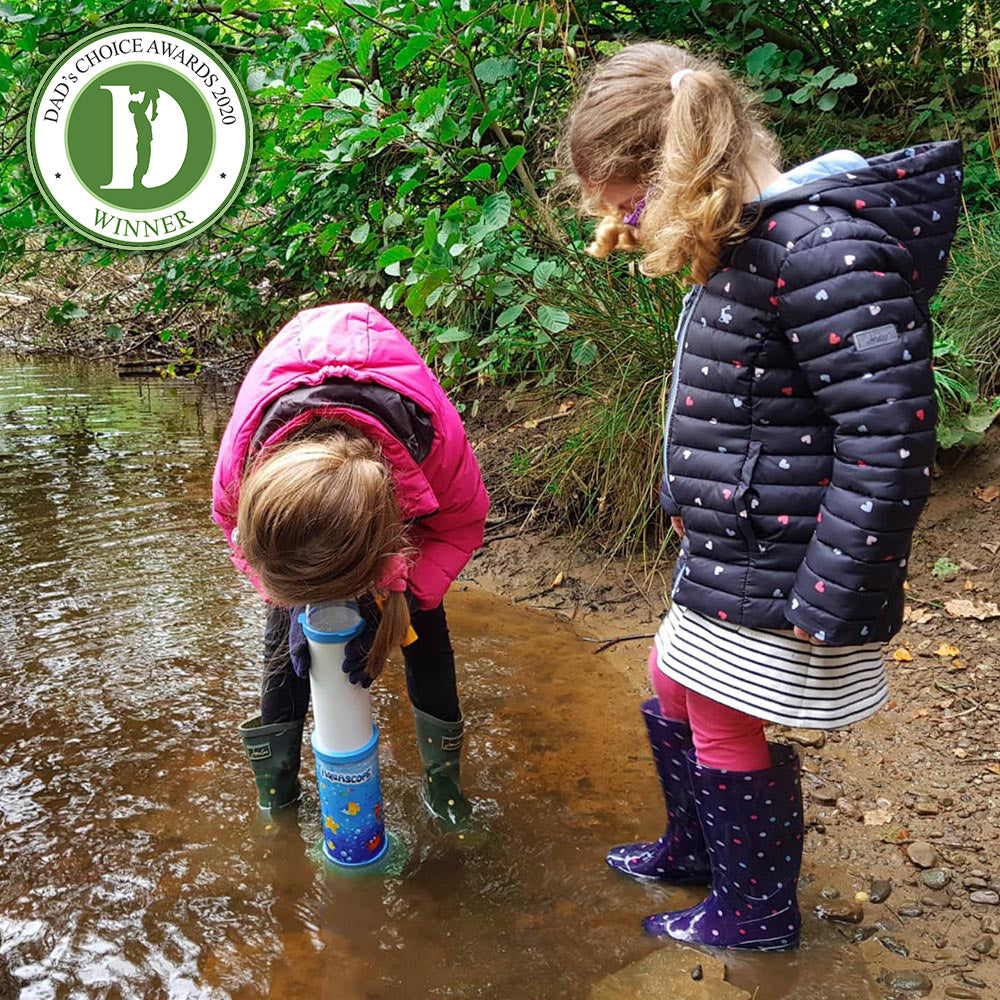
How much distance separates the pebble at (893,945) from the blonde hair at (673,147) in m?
1.30

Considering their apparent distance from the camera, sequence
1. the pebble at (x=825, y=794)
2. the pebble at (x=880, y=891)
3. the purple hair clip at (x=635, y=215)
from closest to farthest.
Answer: the purple hair clip at (x=635, y=215) → the pebble at (x=880, y=891) → the pebble at (x=825, y=794)

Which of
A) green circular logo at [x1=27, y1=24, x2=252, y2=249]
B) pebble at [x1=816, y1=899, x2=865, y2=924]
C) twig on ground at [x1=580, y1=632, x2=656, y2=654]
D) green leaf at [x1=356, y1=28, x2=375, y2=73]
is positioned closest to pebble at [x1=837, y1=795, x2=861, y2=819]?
pebble at [x1=816, y1=899, x2=865, y2=924]

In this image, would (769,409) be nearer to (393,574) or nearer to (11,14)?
(393,574)

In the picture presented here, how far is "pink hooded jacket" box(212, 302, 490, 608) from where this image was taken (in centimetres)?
164

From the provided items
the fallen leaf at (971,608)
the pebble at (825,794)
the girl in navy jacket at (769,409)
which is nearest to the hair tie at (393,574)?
the girl in navy jacket at (769,409)

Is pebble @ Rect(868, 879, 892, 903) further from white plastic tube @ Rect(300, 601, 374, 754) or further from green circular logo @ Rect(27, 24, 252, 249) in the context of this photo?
green circular logo @ Rect(27, 24, 252, 249)

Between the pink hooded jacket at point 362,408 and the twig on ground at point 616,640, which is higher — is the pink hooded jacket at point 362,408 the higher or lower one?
the higher one

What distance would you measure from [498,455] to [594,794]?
2.15m

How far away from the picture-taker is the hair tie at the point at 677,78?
144cm

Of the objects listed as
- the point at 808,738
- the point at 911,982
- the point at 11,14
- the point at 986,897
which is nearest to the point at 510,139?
the point at 11,14

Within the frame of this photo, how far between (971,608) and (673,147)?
198cm

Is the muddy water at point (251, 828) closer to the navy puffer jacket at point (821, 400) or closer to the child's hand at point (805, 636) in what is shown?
the child's hand at point (805, 636)

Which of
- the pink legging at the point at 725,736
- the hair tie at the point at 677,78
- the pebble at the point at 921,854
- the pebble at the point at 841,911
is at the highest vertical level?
the hair tie at the point at 677,78

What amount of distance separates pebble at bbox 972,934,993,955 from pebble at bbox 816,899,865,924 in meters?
0.20
